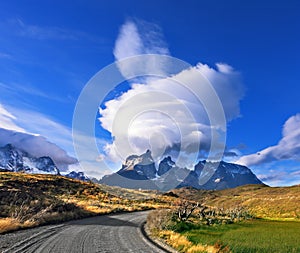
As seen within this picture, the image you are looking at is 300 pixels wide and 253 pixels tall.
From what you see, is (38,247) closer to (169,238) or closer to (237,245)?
(169,238)

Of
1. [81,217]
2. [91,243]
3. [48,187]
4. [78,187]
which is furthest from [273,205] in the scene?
[91,243]

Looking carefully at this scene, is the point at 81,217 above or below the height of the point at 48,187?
below

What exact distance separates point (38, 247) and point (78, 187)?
275 ft

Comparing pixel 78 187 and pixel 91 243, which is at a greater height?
pixel 78 187

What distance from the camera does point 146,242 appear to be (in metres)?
19.7

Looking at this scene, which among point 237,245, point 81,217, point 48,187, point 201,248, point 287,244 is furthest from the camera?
point 48,187

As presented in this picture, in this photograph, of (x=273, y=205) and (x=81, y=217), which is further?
(x=273, y=205)

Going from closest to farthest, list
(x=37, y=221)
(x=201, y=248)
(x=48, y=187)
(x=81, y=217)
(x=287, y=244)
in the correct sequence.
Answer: (x=201, y=248) < (x=287, y=244) < (x=37, y=221) < (x=81, y=217) < (x=48, y=187)

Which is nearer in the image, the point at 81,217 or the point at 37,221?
the point at 37,221

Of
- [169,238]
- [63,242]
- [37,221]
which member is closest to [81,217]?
[37,221]

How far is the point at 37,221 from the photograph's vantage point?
26.3 meters

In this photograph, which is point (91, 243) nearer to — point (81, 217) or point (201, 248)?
point (201, 248)

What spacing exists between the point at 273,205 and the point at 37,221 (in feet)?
285

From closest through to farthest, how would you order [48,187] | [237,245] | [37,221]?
[237,245] < [37,221] < [48,187]
